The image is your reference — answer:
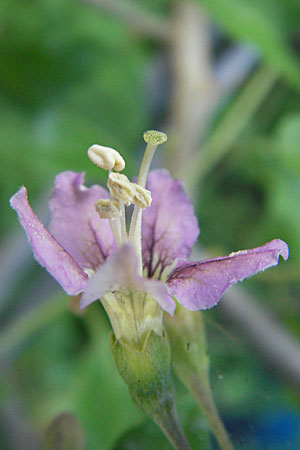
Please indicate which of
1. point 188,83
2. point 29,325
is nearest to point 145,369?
point 29,325

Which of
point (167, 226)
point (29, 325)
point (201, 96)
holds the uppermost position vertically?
point (167, 226)

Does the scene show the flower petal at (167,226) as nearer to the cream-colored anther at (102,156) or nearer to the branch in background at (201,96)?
the cream-colored anther at (102,156)

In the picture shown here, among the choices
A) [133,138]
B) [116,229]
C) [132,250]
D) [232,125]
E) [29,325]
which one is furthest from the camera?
[133,138]

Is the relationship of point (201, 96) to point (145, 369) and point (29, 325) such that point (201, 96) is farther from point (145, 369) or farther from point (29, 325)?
point (145, 369)

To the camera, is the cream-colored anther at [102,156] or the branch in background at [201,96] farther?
the branch in background at [201,96]

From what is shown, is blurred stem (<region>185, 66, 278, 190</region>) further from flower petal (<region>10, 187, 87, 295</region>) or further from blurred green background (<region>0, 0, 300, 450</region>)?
flower petal (<region>10, 187, 87, 295</region>)

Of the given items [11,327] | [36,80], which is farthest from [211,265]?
[36,80]

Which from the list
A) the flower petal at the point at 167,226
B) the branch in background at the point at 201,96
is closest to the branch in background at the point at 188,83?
the branch in background at the point at 201,96
